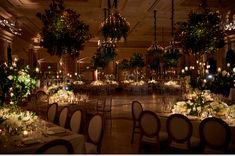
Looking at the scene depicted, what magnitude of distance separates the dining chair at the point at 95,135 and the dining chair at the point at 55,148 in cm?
129

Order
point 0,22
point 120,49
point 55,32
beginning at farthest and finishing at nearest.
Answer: point 120,49
point 0,22
point 55,32

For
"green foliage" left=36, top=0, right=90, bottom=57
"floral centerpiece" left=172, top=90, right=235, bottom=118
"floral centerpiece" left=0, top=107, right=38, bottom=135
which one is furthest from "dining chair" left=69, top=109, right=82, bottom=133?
"green foliage" left=36, top=0, right=90, bottom=57

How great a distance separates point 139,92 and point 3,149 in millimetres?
15295

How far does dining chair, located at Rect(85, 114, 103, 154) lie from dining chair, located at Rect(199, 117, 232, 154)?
1598 mm

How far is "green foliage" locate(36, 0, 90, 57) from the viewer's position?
21.0ft

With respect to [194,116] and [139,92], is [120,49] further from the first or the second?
[194,116]

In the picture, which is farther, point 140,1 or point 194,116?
point 140,1

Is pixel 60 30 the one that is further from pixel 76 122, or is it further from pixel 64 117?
pixel 76 122

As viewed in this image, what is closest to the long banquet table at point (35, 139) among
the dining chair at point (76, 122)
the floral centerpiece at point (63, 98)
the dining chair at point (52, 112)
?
the dining chair at point (76, 122)

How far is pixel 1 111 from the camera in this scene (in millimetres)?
4672

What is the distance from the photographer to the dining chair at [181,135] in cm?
462

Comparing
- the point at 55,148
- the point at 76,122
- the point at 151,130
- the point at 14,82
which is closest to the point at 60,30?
the point at 14,82

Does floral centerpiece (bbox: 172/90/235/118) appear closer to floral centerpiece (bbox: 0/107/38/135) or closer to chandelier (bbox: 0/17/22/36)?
floral centerpiece (bbox: 0/107/38/135)

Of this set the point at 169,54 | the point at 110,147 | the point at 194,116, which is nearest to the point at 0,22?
the point at 169,54
